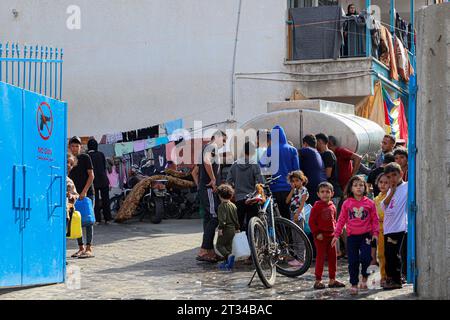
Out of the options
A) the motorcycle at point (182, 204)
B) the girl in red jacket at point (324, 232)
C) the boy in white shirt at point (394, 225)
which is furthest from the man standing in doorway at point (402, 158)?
the motorcycle at point (182, 204)

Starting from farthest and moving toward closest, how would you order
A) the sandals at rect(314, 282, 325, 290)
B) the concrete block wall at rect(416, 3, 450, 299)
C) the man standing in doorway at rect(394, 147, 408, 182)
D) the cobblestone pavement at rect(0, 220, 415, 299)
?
1. the man standing in doorway at rect(394, 147, 408, 182)
2. the sandals at rect(314, 282, 325, 290)
3. the cobblestone pavement at rect(0, 220, 415, 299)
4. the concrete block wall at rect(416, 3, 450, 299)

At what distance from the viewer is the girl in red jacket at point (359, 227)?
9.15 metres

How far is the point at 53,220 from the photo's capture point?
32.1 ft

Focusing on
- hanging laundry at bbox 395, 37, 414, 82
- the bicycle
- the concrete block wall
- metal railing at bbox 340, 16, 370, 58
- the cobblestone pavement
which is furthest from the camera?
hanging laundry at bbox 395, 37, 414, 82

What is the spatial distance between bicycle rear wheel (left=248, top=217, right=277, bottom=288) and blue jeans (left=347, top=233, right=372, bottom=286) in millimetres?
1038

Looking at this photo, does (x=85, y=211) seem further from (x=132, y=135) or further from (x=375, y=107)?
(x=375, y=107)

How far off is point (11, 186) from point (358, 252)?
383 centimetres

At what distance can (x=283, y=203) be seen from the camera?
38.7 feet

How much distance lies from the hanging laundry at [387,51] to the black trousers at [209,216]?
1263 cm

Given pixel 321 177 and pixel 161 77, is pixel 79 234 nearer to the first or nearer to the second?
pixel 321 177

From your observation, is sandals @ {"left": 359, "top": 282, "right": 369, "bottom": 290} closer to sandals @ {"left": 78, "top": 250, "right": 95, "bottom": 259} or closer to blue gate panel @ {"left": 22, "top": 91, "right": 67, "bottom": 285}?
blue gate panel @ {"left": 22, "top": 91, "right": 67, "bottom": 285}

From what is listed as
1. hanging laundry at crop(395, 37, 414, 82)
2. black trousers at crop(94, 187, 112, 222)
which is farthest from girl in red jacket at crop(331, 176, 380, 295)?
hanging laundry at crop(395, 37, 414, 82)

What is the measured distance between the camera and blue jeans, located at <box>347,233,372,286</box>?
30.0 feet

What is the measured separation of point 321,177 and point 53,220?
4.12 m
